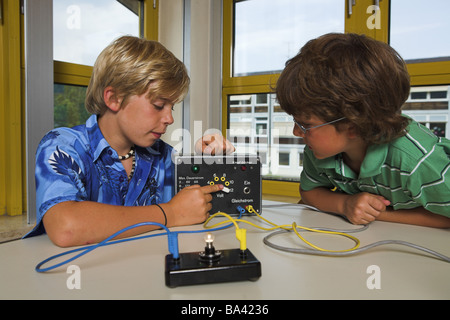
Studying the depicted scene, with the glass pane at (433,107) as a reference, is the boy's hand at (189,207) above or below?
below

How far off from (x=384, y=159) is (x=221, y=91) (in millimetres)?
1763

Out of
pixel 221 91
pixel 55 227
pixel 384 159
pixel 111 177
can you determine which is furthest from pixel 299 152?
pixel 55 227

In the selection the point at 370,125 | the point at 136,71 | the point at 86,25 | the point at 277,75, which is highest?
the point at 86,25

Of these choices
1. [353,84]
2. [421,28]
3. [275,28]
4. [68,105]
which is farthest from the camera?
[275,28]

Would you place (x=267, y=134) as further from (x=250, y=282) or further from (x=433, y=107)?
(x=250, y=282)

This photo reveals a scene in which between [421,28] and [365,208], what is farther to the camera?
[421,28]

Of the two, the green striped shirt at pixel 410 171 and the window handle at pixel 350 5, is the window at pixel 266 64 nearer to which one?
the window handle at pixel 350 5

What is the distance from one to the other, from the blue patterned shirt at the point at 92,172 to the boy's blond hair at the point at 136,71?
11 cm

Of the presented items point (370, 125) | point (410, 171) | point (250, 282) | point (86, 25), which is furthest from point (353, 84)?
point (86, 25)

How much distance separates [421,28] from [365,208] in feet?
4.63

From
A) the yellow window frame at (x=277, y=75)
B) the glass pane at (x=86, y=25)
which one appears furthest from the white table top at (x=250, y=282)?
the glass pane at (x=86, y=25)

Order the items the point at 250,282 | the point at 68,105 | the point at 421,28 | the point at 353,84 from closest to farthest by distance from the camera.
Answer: the point at 250,282 → the point at 353,84 → the point at 421,28 → the point at 68,105

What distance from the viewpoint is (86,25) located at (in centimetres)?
206

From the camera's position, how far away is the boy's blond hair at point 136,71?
0.85 m
